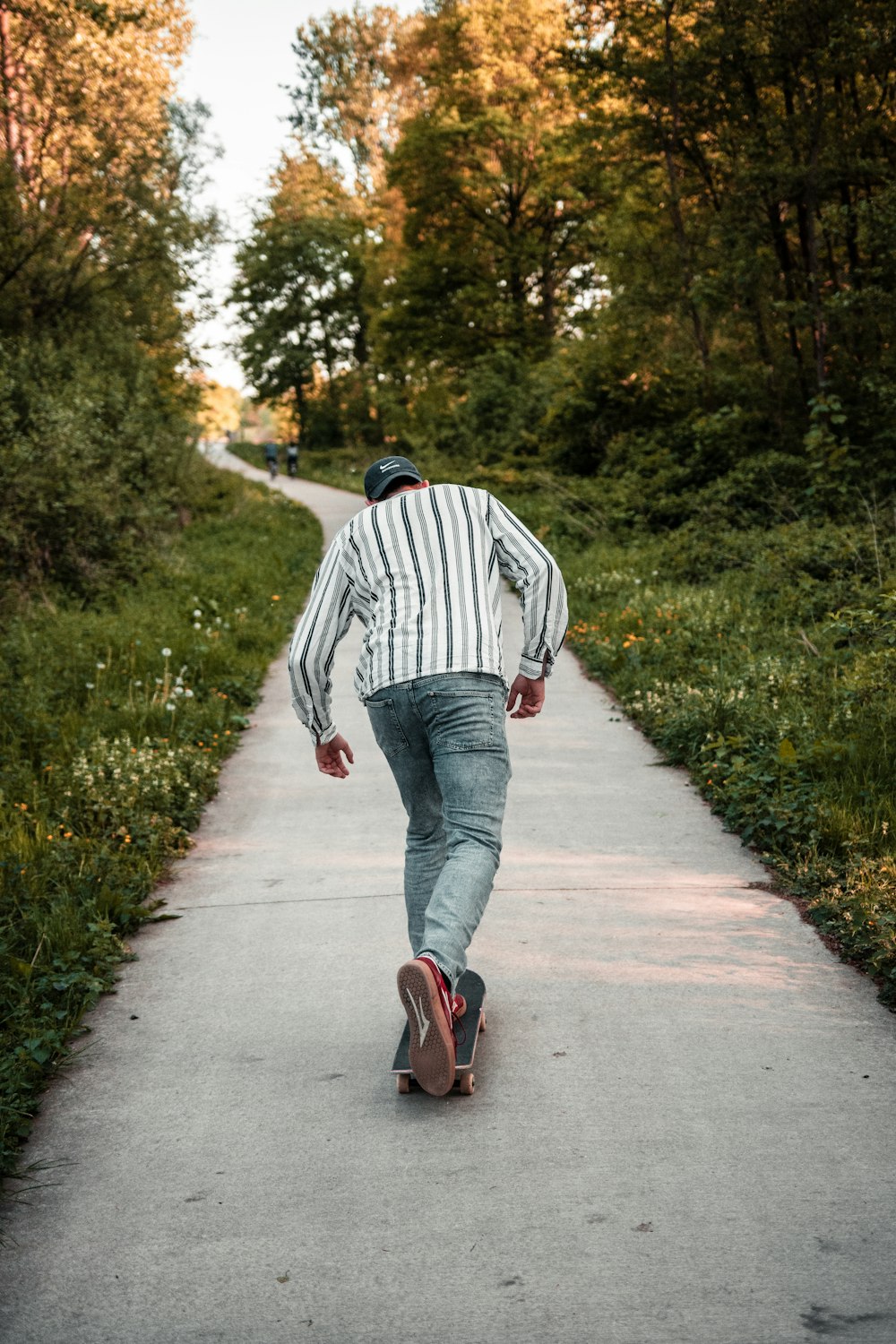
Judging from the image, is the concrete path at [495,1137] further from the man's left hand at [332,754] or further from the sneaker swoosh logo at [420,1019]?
the man's left hand at [332,754]

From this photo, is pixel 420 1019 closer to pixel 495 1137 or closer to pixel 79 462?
pixel 495 1137

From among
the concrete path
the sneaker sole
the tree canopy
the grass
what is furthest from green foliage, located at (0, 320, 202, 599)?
the sneaker sole

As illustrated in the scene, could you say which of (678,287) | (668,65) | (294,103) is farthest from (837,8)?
(294,103)

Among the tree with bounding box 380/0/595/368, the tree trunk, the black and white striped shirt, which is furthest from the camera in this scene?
the tree with bounding box 380/0/595/368

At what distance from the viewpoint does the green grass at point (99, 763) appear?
4.47 m

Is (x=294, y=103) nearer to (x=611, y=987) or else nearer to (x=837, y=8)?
(x=837, y=8)

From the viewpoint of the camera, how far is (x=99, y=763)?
23.3ft

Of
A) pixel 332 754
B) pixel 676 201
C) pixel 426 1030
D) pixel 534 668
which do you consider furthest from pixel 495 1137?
pixel 676 201

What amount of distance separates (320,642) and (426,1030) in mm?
1255

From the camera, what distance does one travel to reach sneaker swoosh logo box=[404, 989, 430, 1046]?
11.0ft

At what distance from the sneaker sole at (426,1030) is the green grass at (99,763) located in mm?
1156

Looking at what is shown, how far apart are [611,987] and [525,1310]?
6.06 feet

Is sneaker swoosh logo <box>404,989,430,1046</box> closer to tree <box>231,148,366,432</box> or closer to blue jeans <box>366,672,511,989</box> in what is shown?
blue jeans <box>366,672,511,989</box>

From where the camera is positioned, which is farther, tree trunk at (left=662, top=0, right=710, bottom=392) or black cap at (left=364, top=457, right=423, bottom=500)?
tree trunk at (left=662, top=0, right=710, bottom=392)
